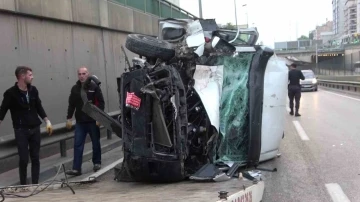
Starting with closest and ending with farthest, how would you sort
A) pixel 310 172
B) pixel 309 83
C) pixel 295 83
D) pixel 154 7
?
pixel 310 172 → pixel 295 83 → pixel 154 7 → pixel 309 83

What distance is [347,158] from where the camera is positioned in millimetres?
7906

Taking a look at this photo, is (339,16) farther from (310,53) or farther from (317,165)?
(317,165)

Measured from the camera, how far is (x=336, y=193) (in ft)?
18.8

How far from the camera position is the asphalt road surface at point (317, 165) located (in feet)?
18.9

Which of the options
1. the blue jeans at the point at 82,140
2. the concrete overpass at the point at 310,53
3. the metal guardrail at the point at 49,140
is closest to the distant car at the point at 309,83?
the metal guardrail at the point at 49,140

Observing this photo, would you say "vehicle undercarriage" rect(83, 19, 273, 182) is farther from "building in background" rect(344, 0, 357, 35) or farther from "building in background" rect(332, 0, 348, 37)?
"building in background" rect(332, 0, 348, 37)

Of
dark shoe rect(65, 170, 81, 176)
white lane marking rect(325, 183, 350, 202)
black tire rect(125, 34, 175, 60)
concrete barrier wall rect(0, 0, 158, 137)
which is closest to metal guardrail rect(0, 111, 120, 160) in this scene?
concrete barrier wall rect(0, 0, 158, 137)

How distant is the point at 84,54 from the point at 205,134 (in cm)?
645

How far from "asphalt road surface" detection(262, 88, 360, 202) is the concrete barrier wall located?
4214 millimetres

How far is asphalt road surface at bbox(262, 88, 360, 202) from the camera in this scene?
5.77 meters

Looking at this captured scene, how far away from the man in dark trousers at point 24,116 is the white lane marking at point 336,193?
409 cm

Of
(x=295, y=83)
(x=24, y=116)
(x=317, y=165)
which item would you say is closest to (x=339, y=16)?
(x=295, y=83)

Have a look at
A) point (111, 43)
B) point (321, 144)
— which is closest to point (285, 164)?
point (321, 144)

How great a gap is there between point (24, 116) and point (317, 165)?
15.7 ft
